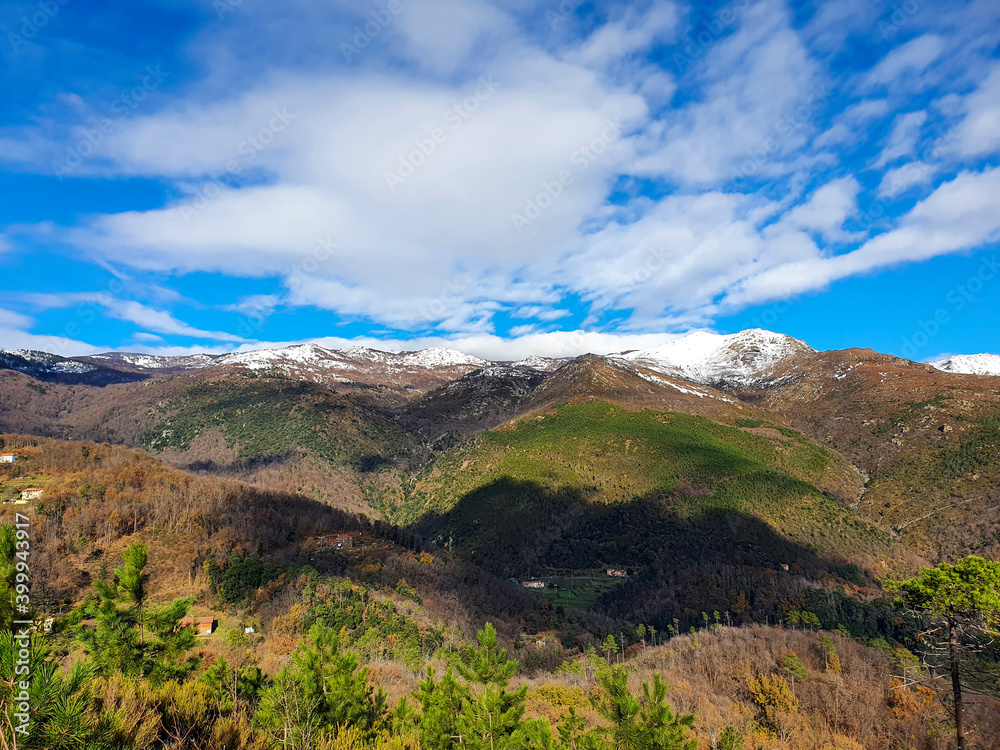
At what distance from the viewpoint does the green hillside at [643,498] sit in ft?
448

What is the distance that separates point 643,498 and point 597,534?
20.7 m

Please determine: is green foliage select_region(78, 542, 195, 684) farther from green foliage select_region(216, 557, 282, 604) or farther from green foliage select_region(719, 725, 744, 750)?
green foliage select_region(216, 557, 282, 604)

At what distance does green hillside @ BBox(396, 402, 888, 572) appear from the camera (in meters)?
136

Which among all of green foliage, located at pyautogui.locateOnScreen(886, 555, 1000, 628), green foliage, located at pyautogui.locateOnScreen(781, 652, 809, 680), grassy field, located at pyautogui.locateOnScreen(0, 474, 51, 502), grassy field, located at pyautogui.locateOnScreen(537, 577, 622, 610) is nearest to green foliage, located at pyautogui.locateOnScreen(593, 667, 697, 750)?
green foliage, located at pyautogui.locateOnScreen(886, 555, 1000, 628)

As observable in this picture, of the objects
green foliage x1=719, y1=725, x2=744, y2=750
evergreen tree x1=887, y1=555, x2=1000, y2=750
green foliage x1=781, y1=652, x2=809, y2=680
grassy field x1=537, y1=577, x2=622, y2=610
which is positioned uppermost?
evergreen tree x1=887, y1=555, x2=1000, y2=750

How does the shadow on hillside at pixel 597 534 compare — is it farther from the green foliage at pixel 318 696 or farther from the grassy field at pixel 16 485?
the green foliage at pixel 318 696

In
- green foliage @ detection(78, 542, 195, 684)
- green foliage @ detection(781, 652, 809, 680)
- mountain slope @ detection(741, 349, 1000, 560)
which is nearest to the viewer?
green foliage @ detection(78, 542, 195, 684)

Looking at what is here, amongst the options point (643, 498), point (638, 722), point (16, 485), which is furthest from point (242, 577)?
point (643, 498)

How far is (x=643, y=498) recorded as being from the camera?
516 ft

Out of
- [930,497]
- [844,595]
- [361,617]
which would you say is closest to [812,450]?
[930,497]

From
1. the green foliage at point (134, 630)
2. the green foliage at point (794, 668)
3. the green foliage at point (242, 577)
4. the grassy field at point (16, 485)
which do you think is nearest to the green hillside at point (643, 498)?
the green foliage at point (242, 577)

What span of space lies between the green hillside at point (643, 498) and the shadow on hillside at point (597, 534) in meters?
0.34

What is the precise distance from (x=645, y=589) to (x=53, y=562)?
120 meters

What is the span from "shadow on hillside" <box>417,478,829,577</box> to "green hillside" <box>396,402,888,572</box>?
344 millimetres
